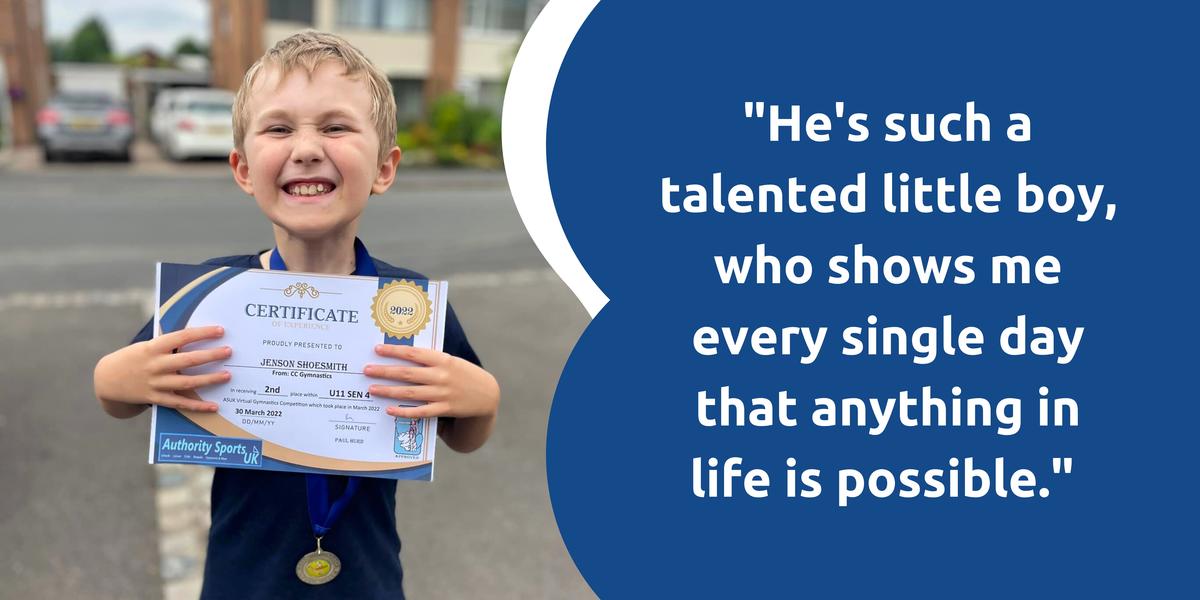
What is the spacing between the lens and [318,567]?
66.8 inches

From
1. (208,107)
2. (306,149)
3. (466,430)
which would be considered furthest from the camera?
(208,107)

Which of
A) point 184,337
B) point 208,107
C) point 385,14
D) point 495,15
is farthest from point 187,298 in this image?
point 495,15

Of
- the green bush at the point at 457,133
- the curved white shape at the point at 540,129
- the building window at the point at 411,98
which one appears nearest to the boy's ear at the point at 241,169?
the curved white shape at the point at 540,129

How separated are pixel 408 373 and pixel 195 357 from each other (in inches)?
14.2

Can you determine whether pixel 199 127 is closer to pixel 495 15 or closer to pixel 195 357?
pixel 495 15

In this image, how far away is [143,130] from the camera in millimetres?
29734

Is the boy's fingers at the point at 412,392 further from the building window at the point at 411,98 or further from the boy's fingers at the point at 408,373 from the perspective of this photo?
the building window at the point at 411,98

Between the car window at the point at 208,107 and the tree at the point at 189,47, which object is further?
the tree at the point at 189,47

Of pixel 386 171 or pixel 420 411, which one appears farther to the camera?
pixel 386 171

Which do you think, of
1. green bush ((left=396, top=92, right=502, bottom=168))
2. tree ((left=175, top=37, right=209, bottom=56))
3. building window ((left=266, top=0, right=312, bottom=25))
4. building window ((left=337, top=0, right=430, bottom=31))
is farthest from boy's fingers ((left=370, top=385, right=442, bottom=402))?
tree ((left=175, top=37, right=209, bottom=56))

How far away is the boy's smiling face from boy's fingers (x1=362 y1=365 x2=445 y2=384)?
257 millimetres

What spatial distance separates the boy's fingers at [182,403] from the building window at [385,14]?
23.8m

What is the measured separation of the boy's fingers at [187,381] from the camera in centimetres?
154

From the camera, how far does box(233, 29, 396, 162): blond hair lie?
61.2 inches
